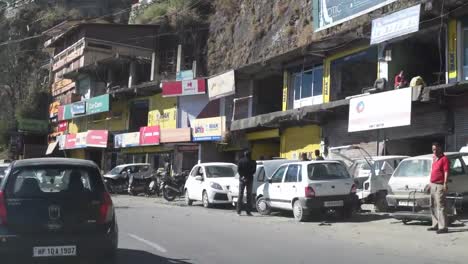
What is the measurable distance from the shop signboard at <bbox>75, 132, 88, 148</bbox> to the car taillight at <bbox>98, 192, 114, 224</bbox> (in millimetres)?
37535

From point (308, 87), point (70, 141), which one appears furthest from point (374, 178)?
point (70, 141)

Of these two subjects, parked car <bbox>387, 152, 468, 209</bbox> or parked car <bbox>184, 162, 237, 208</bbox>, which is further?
parked car <bbox>184, 162, 237, 208</bbox>

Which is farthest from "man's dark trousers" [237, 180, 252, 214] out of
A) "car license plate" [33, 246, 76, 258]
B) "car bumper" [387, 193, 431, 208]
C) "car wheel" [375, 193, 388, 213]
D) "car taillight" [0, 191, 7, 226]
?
"car taillight" [0, 191, 7, 226]

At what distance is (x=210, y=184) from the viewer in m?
21.2

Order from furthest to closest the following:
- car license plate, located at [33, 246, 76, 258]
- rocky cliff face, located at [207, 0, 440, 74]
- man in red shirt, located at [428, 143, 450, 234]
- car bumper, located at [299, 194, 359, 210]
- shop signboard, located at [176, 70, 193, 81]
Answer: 1. shop signboard, located at [176, 70, 193, 81]
2. rocky cliff face, located at [207, 0, 440, 74]
3. car bumper, located at [299, 194, 359, 210]
4. man in red shirt, located at [428, 143, 450, 234]
5. car license plate, located at [33, 246, 76, 258]

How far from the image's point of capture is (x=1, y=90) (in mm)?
62219

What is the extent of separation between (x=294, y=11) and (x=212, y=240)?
20646 mm

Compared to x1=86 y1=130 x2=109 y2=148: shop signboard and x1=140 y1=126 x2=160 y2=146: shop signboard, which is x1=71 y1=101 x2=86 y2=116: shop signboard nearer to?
x1=86 y1=130 x2=109 y2=148: shop signboard

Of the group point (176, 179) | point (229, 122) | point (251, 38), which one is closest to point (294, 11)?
point (251, 38)

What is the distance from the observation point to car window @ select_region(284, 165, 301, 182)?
16308mm

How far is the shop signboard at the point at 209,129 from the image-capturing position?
31.6 m

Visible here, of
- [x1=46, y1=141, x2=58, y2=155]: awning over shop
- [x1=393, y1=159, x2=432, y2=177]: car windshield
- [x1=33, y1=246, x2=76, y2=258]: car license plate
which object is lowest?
[x1=33, y1=246, x2=76, y2=258]: car license plate

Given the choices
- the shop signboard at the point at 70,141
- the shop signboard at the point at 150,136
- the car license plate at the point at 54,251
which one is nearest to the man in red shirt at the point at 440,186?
the car license plate at the point at 54,251

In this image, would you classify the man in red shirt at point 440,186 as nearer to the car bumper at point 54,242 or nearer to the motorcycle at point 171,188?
the car bumper at point 54,242
